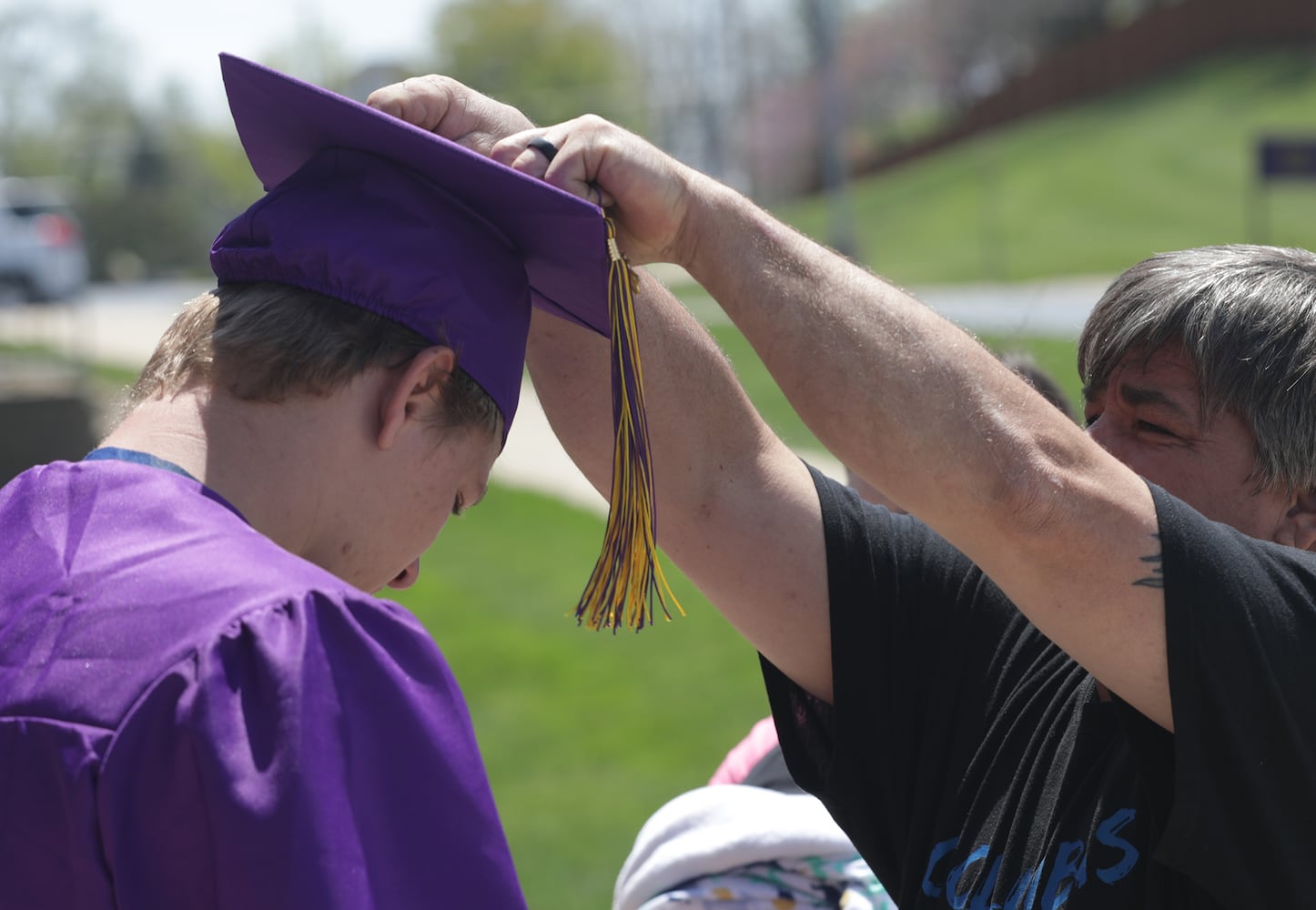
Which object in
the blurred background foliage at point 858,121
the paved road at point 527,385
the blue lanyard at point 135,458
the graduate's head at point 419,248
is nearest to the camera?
the blue lanyard at point 135,458

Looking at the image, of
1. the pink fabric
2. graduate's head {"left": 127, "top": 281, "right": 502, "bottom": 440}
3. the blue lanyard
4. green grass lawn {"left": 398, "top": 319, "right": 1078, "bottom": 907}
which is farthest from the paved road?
the blue lanyard

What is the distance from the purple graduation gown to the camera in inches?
48.9

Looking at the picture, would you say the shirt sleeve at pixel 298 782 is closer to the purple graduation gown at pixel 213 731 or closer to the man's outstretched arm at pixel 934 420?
the purple graduation gown at pixel 213 731

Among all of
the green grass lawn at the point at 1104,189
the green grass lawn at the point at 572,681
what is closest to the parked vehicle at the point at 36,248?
the green grass lawn at the point at 572,681

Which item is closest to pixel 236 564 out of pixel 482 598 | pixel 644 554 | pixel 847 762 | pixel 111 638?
pixel 111 638

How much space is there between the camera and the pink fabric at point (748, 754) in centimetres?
270

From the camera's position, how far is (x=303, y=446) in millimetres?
1501

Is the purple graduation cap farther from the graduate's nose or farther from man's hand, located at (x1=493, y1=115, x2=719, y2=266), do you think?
the graduate's nose

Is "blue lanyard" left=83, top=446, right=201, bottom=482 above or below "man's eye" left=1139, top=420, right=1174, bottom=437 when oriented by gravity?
above

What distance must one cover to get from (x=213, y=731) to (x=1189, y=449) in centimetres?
142

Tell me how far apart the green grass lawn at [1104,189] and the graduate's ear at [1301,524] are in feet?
75.4

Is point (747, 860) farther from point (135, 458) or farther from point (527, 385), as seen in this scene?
point (527, 385)

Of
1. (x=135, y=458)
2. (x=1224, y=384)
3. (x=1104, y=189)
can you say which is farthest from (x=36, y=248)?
(x=1104, y=189)

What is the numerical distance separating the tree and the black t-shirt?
3730cm
